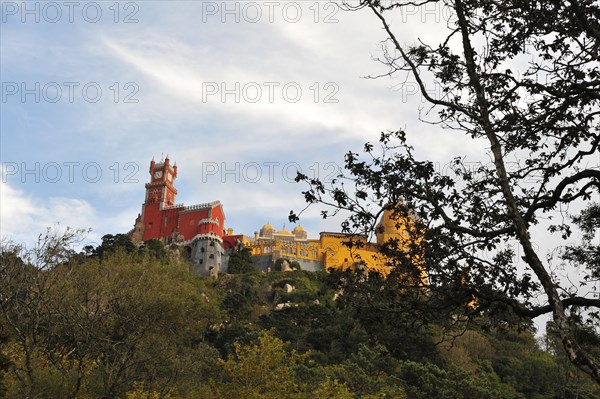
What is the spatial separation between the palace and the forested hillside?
4.70m

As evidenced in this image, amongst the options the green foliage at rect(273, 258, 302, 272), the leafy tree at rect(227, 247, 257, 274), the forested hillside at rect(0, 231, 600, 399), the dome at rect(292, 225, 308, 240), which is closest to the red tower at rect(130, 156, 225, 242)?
the leafy tree at rect(227, 247, 257, 274)

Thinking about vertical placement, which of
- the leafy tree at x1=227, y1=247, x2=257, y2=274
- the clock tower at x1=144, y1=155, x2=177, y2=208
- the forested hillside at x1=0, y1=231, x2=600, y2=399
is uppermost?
the clock tower at x1=144, y1=155, x2=177, y2=208

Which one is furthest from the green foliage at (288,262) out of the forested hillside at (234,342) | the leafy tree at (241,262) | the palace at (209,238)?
the forested hillside at (234,342)

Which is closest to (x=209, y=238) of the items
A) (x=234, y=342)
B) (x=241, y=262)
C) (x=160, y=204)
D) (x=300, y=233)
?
(x=241, y=262)

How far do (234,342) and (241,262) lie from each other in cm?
3507

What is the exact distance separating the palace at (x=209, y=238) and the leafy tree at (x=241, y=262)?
1.12 meters

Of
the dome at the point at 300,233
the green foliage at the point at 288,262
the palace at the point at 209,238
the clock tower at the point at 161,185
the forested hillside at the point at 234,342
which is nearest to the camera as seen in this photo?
the forested hillside at the point at 234,342

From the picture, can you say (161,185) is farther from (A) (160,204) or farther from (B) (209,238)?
(B) (209,238)

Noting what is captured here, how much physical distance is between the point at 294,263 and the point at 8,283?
48945mm

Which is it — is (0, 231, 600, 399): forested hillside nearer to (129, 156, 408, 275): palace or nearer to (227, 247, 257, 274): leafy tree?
(227, 247, 257, 274): leafy tree

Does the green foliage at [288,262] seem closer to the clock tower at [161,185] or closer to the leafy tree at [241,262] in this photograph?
the leafy tree at [241,262]

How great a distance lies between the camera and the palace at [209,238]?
227ft

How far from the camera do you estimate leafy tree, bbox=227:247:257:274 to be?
70.0m

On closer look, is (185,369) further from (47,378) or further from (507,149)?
(507,149)
